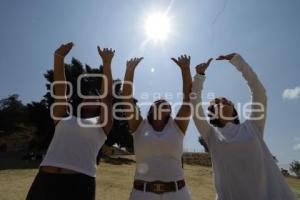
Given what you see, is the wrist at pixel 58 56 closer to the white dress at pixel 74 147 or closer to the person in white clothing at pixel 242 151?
the white dress at pixel 74 147

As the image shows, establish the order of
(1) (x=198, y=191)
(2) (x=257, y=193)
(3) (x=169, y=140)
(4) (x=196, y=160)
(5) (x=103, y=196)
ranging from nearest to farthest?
(2) (x=257, y=193)
(3) (x=169, y=140)
(5) (x=103, y=196)
(1) (x=198, y=191)
(4) (x=196, y=160)

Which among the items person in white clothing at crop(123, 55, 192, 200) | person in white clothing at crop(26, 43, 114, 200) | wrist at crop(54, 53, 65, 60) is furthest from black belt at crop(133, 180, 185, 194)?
wrist at crop(54, 53, 65, 60)

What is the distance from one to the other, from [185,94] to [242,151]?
1.45 m

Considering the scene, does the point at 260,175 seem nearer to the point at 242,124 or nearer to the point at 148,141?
the point at 242,124

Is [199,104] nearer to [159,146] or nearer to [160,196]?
[159,146]

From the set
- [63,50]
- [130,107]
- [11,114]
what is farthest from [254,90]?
[11,114]

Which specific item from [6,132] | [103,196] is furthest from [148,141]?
[6,132]

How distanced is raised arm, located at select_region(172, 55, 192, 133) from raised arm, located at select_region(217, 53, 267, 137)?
60 cm

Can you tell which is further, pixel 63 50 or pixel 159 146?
pixel 63 50

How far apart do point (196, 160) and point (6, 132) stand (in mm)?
28730

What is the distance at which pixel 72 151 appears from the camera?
14.4 ft

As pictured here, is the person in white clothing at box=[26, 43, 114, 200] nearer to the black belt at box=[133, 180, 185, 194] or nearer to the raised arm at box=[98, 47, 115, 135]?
the raised arm at box=[98, 47, 115, 135]

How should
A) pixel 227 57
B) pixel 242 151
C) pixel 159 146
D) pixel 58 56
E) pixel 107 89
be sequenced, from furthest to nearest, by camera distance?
pixel 58 56 < pixel 107 89 < pixel 227 57 < pixel 159 146 < pixel 242 151

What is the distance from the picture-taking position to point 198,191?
18.3 metres
